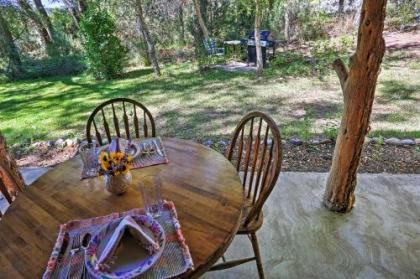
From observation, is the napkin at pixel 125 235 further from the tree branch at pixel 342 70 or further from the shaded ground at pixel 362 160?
the shaded ground at pixel 362 160

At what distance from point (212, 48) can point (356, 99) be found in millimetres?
6008

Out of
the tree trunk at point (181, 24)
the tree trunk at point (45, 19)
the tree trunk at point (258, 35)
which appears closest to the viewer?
the tree trunk at point (258, 35)

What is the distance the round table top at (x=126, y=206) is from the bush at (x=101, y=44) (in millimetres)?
5674

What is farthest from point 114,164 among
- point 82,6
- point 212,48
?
point 82,6

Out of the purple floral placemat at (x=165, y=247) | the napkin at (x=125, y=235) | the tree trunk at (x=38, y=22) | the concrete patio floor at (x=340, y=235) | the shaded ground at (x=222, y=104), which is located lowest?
the concrete patio floor at (x=340, y=235)

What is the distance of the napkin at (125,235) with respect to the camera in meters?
0.86

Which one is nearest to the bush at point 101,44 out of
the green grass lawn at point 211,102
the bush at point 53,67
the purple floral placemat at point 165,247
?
the green grass lawn at point 211,102

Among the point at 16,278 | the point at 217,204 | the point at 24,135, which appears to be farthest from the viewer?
the point at 24,135

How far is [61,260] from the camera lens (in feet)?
2.95

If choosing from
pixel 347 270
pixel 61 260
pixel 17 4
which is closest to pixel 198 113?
pixel 347 270

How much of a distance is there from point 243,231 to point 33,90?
277 inches

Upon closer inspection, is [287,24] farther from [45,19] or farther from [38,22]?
[38,22]

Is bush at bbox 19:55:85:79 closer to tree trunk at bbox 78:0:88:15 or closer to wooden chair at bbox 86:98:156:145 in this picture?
tree trunk at bbox 78:0:88:15

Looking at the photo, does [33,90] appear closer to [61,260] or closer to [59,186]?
[59,186]
